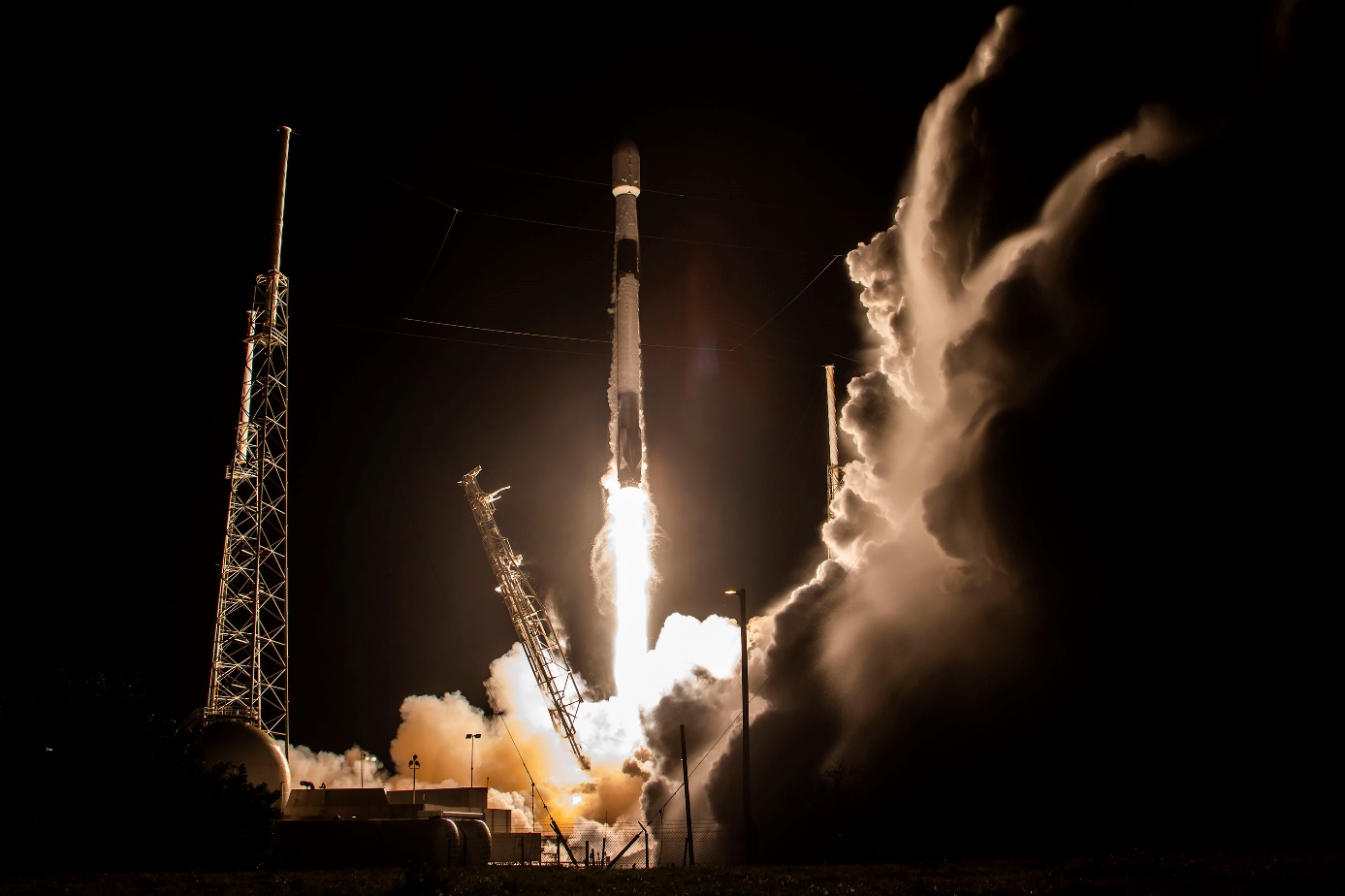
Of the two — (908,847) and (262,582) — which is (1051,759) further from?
(262,582)

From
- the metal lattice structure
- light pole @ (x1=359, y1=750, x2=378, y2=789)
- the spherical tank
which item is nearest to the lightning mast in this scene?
the metal lattice structure

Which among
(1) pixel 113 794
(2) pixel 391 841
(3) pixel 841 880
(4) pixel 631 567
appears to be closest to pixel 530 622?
(4) pixel 631 567

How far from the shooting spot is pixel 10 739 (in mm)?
38906

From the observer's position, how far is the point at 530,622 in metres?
70.0

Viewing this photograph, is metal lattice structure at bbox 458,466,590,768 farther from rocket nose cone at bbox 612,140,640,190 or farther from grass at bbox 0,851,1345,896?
grass at bbox 0,851,1345,896

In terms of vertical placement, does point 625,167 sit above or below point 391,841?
above

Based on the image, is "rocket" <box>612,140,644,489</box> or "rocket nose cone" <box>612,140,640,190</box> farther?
"rocket nose cone" <box>612,140,640,190</box>

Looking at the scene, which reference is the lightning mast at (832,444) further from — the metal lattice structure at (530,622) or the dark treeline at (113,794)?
the dark treeline at (113,794)

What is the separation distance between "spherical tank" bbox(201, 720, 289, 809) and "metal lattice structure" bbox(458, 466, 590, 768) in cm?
1778

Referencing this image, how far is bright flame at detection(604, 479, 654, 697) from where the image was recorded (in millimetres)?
61188

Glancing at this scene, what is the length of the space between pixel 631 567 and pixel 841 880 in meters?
38.2

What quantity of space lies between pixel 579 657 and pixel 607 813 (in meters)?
20.3

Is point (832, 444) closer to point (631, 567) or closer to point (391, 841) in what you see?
point (631, 567)

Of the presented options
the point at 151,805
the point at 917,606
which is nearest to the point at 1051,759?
the point at 917,606
